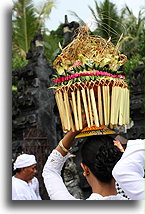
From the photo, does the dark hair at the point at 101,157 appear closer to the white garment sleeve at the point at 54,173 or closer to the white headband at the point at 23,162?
the white garment sleeve at the point at 54,173

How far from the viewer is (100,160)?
1.06m

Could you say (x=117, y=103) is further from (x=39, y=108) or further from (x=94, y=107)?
(x=39, y=108)

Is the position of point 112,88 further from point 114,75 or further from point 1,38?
point 1,38

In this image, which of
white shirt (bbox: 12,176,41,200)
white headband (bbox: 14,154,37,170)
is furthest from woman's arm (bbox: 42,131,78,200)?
white headband (bbox: 14,154,37,170)

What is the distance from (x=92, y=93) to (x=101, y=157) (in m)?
0.25

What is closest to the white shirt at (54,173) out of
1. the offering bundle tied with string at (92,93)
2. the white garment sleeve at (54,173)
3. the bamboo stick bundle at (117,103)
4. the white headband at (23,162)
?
the white garment sleeve at (54,173)

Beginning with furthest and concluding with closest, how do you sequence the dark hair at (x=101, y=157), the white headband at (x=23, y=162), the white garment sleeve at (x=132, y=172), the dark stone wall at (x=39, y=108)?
the dark stone wall at (x=39, y=108) → the white headband at (x=23, y=162) → the dark hair at (x=101, y=157) → the white garment sleeve at (x=132, y=172)

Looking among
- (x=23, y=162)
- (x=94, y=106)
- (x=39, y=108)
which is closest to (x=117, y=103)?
(x=94, y=106)

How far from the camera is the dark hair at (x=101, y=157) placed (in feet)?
3.47

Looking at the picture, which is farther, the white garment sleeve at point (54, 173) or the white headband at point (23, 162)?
the white headband at point (23, 162)

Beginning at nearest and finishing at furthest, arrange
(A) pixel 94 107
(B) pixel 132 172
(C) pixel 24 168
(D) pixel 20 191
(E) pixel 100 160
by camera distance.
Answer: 1. (B) pixel 132 172
2. (E) pixel 100 160
3. (A) pixel 94 107
4. (D) pixel 20 191
5. (C) pixel 24 168

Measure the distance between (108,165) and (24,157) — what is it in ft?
3.78

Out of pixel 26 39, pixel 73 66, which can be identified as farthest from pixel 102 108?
pixel 26 39

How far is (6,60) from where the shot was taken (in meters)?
1.62
